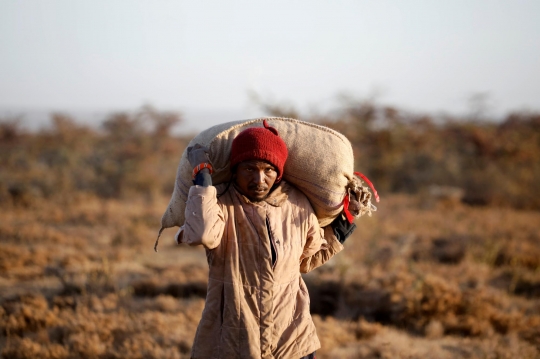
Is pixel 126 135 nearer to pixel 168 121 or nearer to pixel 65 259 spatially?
pixel 168 121

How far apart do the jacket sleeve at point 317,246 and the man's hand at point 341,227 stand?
0.09 feet

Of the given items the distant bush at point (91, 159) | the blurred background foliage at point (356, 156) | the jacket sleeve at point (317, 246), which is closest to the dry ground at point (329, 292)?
the jacket sleeve at point (317, 246)

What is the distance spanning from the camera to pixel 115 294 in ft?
16.9

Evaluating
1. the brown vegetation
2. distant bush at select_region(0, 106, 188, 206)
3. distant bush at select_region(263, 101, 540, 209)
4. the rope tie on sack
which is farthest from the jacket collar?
distant bush at select_region(263, 101, 540, 209)

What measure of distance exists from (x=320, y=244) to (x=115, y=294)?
355 cm

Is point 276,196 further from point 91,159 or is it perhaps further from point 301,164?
point 91,159

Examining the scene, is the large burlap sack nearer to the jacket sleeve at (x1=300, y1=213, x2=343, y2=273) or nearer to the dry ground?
the jacket sleeve at (x1=300, y1=213, x2=343, y2=273)

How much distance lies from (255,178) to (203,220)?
308 mm

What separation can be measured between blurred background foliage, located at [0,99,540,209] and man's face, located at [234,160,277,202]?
11.1 metres

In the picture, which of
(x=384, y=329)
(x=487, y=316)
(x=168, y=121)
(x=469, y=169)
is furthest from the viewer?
(x=168, y=121)

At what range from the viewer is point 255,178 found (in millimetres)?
2043

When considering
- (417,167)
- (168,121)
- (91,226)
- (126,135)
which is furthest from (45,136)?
(417,167)

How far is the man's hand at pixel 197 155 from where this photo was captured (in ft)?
6.84

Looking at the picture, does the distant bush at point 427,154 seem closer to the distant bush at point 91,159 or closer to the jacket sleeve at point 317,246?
the distant bush at point 91,159
